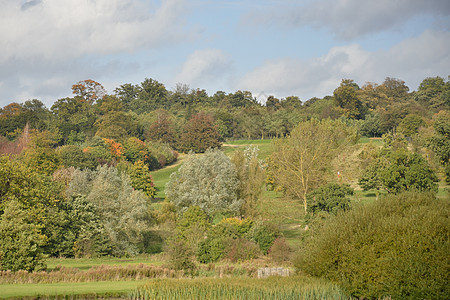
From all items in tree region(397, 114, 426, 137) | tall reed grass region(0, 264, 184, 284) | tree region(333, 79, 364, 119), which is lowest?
tall reed grass region(0, 264, 184, 284)

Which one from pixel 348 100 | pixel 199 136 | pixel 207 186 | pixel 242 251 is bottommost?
pixel 242 251

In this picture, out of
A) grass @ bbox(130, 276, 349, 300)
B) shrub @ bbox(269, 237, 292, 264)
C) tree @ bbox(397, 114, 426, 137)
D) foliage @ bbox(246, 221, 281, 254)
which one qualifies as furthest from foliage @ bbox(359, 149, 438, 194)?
tree @ bbox(397, 114, 426, 137)

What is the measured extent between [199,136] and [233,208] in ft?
176

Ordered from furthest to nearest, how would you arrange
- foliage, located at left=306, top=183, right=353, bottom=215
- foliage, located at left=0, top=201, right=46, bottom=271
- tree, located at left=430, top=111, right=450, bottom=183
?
tree, located at left=430, top=111, right=450, bottom=183 < foliage, located at left=306, top=183, right=353, bottom=215 < foliage, located at left=0, top=201, right=46, bottom=271

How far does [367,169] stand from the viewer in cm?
5650

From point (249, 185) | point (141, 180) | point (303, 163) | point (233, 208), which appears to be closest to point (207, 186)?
point (233, 208)

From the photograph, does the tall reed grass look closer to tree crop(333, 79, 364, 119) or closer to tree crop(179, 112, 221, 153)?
tree crop(179, 112, 221, 153)

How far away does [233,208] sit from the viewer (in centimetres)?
4656

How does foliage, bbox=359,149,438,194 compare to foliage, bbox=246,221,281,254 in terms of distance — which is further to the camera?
foliage, bbox=359,149,438,194

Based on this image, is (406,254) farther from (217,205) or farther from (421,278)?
(217,205)

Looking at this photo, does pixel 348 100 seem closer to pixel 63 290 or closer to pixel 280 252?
pixel 280 252

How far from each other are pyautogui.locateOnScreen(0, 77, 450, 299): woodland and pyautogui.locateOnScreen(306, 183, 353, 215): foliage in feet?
0.35

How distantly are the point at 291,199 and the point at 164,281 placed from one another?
3214cm

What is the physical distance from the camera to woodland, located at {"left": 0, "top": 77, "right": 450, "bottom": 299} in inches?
835
